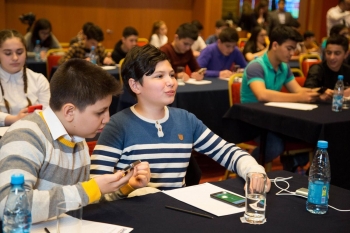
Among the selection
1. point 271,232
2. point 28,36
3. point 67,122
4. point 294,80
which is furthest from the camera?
point 28,36

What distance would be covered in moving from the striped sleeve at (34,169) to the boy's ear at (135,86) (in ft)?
2.22

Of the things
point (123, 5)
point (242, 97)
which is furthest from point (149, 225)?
point (123, 5)

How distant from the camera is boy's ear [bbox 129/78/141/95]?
2359 millimetres

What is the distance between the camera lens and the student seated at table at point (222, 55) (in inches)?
235

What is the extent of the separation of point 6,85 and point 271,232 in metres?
2.66

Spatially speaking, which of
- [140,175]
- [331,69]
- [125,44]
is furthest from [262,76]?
[125,44]

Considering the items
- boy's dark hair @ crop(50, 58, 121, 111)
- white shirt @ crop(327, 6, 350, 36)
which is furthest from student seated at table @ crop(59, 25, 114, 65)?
white shirt @ crop(327, 6, 350, 36)

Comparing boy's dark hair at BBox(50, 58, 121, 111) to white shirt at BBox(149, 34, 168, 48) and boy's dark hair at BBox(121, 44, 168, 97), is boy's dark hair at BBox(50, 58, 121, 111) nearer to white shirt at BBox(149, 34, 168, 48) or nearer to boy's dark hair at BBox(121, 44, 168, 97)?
boy's dark hair at BBox(121, 44, 168, 97)

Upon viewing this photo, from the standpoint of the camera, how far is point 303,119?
11.3 ft

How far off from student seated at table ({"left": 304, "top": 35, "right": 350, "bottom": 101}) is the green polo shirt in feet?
1.00

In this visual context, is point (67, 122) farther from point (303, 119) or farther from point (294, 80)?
point (294, 80)

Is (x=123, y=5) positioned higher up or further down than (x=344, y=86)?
higher up

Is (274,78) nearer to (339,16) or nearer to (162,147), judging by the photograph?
(162,147)

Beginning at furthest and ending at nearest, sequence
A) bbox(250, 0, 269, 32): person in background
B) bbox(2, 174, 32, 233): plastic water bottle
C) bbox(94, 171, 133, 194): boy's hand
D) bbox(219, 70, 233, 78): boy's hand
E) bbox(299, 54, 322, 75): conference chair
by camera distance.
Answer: bbox(250, 0, 269, 32): person in background
bbox(299, 54, 322, 75): conference chair
bbox(219, 70, 233, 78): boy's hand
bbox(94, 171, 133, 194): boy's hand
bbox(2, 174, 32, 233): plastic water bottle
